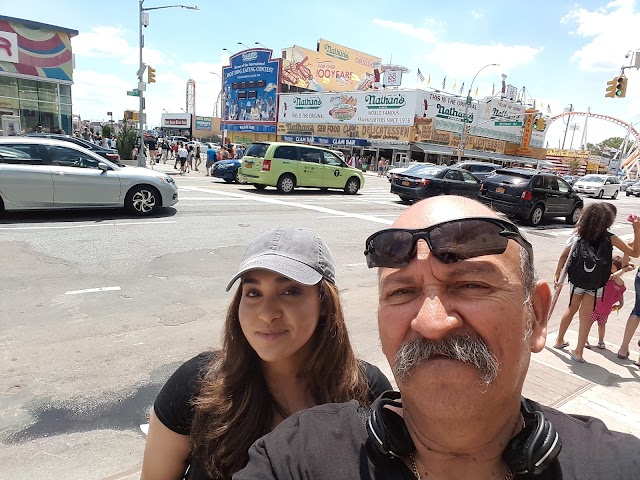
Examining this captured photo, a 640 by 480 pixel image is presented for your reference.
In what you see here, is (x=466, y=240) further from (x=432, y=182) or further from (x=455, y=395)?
(x=432, y=182)

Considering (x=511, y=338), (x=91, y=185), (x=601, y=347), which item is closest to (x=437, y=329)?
(x=511, y=338)

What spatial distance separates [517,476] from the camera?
111cm

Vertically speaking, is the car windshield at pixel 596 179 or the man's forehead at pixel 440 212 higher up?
the man's forehead at pixel 440 212

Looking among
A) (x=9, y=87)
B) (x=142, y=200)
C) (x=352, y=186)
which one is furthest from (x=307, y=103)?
(x=142, y=200)

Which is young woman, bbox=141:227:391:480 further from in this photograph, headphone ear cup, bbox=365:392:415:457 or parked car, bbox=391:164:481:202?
parked car, bbox=391:164:481:202

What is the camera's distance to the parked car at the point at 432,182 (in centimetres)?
1511

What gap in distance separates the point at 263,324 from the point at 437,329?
76cm

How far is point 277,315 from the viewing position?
1678 mm

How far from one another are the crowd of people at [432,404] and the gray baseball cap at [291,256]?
0.91ft

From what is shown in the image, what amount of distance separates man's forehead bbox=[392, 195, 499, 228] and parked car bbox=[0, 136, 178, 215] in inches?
364

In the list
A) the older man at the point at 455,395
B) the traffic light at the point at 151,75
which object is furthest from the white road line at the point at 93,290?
the traffic light at the point at 151,75

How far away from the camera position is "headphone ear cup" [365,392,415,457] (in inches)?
45.0

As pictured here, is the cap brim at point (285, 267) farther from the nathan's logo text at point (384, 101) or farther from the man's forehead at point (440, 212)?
the nathan's logo text at point (384, 101)

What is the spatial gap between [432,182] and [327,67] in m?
53.1
